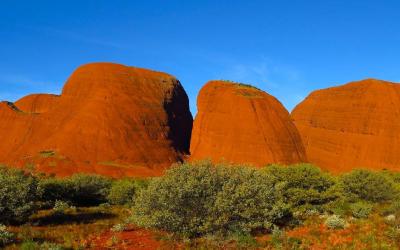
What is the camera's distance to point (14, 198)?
1942 centimetres

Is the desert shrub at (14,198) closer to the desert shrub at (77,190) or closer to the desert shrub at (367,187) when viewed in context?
the desert shrub at (77,190)

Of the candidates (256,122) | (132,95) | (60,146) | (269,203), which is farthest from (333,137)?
(269,203)

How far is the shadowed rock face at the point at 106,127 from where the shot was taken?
214ft

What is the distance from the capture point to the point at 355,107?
70.4 metres

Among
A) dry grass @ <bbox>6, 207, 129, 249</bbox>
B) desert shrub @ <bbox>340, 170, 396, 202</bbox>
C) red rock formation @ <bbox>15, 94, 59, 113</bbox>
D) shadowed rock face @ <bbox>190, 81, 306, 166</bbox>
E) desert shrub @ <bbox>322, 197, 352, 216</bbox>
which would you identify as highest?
red rock formation @ <bbox>15, 94, 59, 113</bbox>

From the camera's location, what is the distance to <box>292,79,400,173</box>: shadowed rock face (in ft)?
215

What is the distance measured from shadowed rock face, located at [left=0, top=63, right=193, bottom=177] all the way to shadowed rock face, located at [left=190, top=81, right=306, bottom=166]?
10.2 m

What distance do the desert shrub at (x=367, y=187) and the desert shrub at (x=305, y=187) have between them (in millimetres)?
3750

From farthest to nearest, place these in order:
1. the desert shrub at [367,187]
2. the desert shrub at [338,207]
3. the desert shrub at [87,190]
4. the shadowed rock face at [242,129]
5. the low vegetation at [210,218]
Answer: the shadowed rock face at [242,129]
the desert shrub at [87,190]
the desert shrub at [367,187]
the desert shrub at [338,207]
the low vegetation at [210,218]

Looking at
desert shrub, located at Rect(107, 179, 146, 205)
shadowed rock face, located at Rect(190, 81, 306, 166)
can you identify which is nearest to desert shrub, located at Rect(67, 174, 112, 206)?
desert shrub, located at Rect(107, 179, 146, 205)

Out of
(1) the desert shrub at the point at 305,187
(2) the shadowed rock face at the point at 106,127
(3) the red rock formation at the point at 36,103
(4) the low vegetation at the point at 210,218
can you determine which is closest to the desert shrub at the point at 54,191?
(4) the low vegetation at the point at 210,218

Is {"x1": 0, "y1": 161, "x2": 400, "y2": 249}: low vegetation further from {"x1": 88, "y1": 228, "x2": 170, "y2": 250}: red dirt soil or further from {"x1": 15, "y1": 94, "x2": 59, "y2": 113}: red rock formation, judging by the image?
{"x1": 15, "y1": 94, "x2": 59, "y2": 113}: red rock formation

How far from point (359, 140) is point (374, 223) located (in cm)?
5234

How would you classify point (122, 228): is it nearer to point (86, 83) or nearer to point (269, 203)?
point (269, 203)
